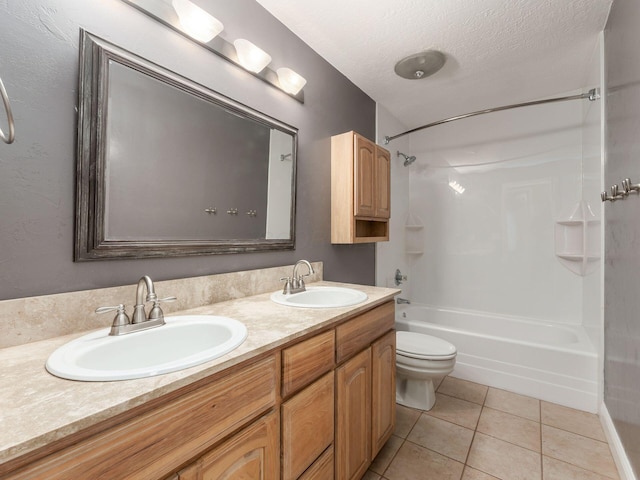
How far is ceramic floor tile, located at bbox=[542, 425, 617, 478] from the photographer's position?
1424 mm

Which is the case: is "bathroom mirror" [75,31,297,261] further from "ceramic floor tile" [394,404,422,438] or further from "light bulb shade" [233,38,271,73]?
"ceramic floor tile" [394,404,422,438]

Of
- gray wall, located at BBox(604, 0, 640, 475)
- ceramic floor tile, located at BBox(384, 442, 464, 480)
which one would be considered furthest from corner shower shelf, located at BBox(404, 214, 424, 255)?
ceramic floor tile, located at BBox(384, 442, 464, 480)

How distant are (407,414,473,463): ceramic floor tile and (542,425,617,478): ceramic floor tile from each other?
1.32 feet

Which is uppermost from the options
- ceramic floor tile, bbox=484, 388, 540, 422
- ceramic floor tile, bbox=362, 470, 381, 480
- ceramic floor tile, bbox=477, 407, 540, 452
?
ceramic floor tile, bbox=484, 388, 540, 422

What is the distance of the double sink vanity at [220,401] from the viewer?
1.59 feet

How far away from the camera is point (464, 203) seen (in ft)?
9.73

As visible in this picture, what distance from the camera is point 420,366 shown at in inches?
71.1

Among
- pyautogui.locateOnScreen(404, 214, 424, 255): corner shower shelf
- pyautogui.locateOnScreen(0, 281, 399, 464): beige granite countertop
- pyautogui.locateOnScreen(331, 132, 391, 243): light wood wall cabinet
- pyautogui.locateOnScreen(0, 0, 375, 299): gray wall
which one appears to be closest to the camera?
pyautogui.locateOnScreen(0, 281, 399, 464): beige granite countertop

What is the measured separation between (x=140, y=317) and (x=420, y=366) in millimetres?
1607

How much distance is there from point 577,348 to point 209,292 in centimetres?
244

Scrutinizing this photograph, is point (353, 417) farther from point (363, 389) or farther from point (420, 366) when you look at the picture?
point (420, 366)

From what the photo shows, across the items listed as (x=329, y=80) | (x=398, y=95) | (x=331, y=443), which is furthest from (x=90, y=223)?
(x=398, y=95)

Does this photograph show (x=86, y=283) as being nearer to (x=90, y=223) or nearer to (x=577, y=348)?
(x=90, y=223)

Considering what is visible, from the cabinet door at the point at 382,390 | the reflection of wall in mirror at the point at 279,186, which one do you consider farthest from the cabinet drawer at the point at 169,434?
the reflection of wall in mirror at the point at 279,186
